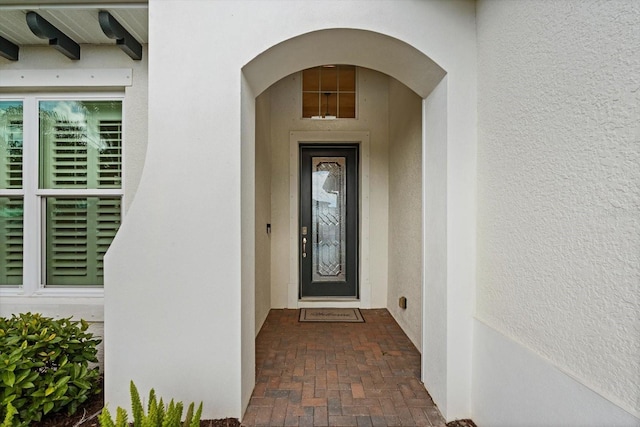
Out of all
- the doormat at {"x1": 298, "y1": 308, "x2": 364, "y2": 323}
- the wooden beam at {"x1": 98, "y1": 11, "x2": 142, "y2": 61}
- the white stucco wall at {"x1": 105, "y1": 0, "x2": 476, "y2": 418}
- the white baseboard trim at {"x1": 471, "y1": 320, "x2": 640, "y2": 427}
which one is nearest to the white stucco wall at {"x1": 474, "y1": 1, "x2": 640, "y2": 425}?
the white baseboard trim at {"x1": 471, "y1": 320, "x2": 640, "y2": 427}

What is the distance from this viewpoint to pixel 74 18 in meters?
2.29

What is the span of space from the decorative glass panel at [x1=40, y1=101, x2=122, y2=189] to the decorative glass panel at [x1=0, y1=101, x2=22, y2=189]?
197 mm

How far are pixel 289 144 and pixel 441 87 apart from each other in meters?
2.67

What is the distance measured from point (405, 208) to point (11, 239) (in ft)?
12.4

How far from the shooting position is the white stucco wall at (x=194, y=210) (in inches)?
79.1

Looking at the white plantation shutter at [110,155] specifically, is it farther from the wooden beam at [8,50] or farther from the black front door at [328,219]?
the black front door at [328,219]

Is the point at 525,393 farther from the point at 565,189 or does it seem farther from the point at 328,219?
the point at 328,219

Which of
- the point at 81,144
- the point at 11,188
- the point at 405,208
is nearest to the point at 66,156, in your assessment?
the point at 81,144

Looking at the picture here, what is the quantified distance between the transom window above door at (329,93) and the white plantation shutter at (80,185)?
2.53 metres

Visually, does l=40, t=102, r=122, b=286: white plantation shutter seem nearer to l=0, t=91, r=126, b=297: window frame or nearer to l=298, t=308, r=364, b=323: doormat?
l=0, t=91, r=126, b=297: window frame

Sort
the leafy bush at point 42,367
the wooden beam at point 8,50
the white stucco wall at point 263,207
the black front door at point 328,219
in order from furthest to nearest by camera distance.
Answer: the black front door at point 328,219, the white stucco wall at point 263,207, the wooden beam at point 8,50, the leafy bush at point 42,367

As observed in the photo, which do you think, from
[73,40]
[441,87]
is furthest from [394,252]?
[73,40]

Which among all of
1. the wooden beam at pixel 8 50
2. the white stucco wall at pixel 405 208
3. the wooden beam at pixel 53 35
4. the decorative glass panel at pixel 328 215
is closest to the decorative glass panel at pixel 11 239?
the wooden beam at pixel 8 50

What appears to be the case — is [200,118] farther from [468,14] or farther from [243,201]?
[468,14]
